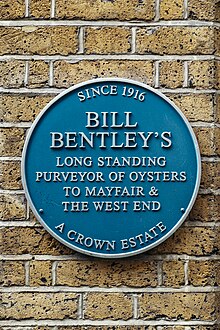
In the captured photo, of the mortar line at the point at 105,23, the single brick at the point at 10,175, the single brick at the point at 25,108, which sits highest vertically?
the mortar line at the point at 105,23

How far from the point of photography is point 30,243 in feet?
9.61

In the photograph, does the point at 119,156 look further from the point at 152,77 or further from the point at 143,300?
the point at 143,300

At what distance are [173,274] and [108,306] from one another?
308 mm

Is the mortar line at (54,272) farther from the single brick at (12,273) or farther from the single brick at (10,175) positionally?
the single brick at (10,175)

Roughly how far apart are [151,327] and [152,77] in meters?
1.07

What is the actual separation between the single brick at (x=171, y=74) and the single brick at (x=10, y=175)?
0.73m

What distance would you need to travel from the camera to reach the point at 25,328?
9.56 feet

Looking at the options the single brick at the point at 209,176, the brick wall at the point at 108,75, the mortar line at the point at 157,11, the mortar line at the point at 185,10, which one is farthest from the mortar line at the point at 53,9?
the single brick at the point at 209,176

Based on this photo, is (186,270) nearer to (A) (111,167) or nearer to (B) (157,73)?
(A) (111,167)

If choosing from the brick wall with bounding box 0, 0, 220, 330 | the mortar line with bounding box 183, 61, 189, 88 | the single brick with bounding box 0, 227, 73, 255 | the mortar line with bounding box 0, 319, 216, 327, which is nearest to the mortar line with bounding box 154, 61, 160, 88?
the brick wall with bounding box 0, 0, 220, 330

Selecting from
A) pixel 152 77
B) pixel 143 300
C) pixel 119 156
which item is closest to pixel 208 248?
pixel 143 300

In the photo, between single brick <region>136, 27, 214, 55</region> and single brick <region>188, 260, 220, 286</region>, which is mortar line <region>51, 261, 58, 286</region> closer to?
single brick <region>188, 260, 220, 286</region>

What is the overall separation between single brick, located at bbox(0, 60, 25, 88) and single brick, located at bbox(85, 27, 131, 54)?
0.30 meters

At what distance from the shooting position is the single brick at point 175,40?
299 centimetres
